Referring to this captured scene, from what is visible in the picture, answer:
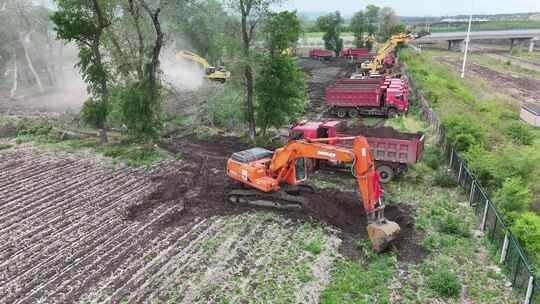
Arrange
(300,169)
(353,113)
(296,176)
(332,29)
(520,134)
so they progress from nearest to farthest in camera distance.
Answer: (296,176), (300,169), (520,134), (353,113), (332,29)

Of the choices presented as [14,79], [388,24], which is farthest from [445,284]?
[388,24]

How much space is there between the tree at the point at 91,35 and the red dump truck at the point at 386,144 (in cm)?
1181

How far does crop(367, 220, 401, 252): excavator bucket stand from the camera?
41.0 feet

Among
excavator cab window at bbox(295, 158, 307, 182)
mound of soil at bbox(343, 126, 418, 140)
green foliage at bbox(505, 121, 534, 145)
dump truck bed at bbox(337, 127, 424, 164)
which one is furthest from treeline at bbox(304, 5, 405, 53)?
excavator cab window at bbox(295, 158, 307, 182)

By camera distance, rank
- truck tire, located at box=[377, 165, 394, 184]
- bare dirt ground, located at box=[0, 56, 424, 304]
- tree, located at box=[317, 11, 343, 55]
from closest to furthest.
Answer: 1. bare dirt ground, located at box=[0, 56, 424, 304]
2. truck tire, located at box=[377, 165, 394, 184]
3. tree, located at box=[317, 11, 343, 55]

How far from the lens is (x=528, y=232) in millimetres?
12344

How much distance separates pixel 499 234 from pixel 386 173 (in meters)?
6.13

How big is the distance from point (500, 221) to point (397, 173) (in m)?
6.14

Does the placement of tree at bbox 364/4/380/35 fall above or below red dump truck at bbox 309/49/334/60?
above

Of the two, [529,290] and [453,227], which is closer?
[529,290]

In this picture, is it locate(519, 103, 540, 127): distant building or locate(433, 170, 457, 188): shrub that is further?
locate(519, 103, 540, 127): distant building

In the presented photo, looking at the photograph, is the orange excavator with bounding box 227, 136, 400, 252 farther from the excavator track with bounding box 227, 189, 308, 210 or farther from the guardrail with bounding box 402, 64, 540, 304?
the guardrail with bounding box 402, 64, 540, 304

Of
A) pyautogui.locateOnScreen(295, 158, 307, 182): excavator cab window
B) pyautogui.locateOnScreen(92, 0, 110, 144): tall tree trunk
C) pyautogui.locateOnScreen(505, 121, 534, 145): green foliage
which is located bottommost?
pyautogui.locateOnScreen(505, 121, 534, 145): green foliage

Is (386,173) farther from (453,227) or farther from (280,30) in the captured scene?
(280,30)
